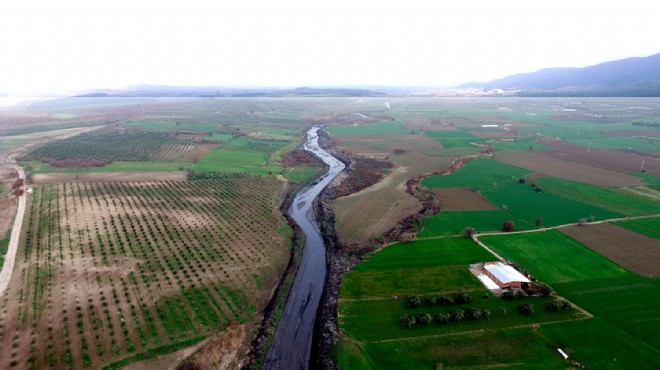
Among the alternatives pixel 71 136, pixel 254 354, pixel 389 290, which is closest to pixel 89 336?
pixel 254 354

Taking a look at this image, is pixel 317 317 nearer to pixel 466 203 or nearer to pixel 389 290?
pixel 389 290

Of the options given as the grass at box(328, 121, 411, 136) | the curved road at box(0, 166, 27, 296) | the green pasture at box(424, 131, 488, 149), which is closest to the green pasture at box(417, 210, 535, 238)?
the curved road at box(0, 166, 27, 296)

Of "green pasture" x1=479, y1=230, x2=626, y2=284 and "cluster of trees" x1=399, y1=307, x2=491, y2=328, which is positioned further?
"green pasture" x1=479, y1=230, x2=626, y2=284

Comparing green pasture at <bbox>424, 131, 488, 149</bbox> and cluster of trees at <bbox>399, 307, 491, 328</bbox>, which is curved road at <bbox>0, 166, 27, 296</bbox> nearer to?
cluster of trees at <bbox>399, 307, 491, 328</bbox>

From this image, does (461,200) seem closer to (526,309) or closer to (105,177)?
(526,309)

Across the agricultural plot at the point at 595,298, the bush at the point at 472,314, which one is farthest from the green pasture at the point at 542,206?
the bush at the point at 472,314
